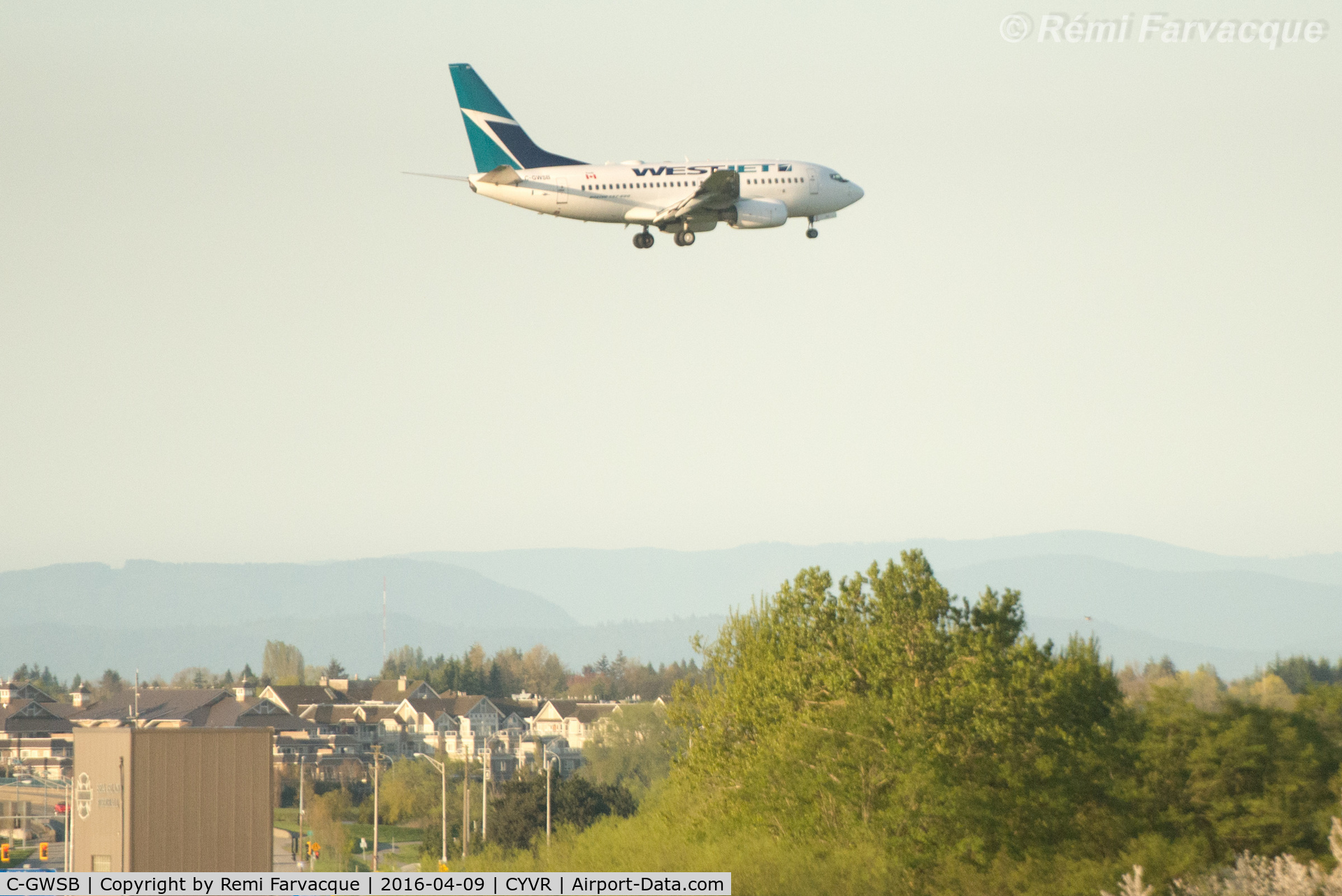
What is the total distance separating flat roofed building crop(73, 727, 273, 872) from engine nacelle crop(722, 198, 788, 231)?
2070cm

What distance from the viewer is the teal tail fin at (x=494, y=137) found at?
171ft

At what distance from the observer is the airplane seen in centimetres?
4734

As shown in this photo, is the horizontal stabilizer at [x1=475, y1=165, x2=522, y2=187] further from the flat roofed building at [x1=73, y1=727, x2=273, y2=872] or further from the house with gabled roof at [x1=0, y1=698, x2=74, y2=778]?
the house with gabled roof at [x1=0, y1=698, x2=74, y2=778]

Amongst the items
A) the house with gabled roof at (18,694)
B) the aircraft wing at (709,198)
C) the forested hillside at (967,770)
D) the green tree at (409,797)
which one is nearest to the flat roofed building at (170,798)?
the forested hillside at (967,770)

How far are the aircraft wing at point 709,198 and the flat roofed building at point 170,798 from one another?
63.4ft

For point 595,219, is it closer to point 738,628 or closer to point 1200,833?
point 738,628

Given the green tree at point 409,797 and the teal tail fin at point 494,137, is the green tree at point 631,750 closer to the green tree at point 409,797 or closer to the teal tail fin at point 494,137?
the green tree at point 409,797

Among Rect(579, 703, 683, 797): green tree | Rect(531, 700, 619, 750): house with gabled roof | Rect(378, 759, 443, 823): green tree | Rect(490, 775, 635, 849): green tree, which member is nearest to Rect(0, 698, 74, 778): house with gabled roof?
Rect(378, 759, 443, 823): green tree

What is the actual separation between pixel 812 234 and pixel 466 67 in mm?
13601

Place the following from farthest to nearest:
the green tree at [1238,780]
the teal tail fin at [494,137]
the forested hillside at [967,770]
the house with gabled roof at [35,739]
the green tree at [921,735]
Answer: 1. the house with gabled roof at [35,739]
2. the teal tail fin at [494,137]
3. the green tree at [1238,780]
4. the green tree at [921,735]
5. the forested hillside at [967,770]

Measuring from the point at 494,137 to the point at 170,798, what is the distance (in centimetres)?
2482

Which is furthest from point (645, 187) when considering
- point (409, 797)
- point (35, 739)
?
point (35, 739)

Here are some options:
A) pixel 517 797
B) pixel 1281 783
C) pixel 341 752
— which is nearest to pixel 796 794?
pixel 1281 783

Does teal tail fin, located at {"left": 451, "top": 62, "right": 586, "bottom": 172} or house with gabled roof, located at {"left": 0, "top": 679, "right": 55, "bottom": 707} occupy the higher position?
teal tail fin, located at {"left": 451, "top": 62, "right": 586, "bottom": 172}
